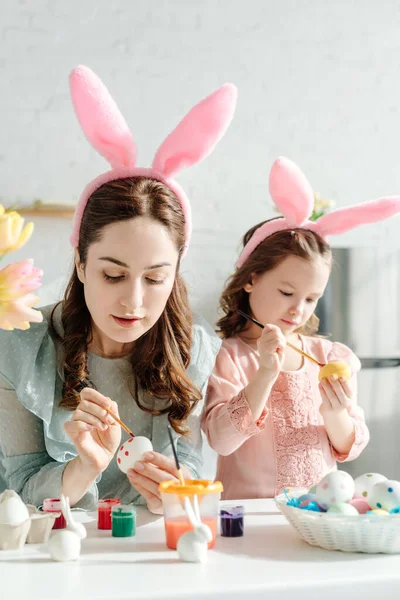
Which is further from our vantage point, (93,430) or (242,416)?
(242,416)

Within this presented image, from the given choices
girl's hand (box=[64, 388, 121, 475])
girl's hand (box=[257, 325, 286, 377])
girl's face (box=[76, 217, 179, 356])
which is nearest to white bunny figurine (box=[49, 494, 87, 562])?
girl's hand (box=[64, 388, 121, 475])

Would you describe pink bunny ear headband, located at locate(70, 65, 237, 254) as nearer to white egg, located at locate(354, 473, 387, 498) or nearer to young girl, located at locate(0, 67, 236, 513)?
young girl, located at locate(0, 67, 236, 513)

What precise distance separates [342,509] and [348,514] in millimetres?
15

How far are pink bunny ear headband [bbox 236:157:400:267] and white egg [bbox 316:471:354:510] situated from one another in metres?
0.91

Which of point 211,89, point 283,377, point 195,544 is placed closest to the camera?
point 195,544

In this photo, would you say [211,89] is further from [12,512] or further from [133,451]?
[12,512]

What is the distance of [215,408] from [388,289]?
1794mm

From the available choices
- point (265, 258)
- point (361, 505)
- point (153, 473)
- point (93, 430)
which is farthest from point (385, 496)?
point (265, 258)

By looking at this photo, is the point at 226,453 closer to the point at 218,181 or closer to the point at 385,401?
the point at 385,401

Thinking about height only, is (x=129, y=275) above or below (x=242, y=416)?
above

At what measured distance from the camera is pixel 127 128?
1.53 m

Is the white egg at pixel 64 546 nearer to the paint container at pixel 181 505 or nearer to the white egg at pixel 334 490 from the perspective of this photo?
the paint container at pixel 181 505

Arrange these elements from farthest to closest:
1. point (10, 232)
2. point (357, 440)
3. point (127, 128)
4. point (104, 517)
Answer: point (357, 440) < point (127, 128) < point (104, 517) < point (10, 232)

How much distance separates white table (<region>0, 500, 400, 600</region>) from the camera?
92 cm
